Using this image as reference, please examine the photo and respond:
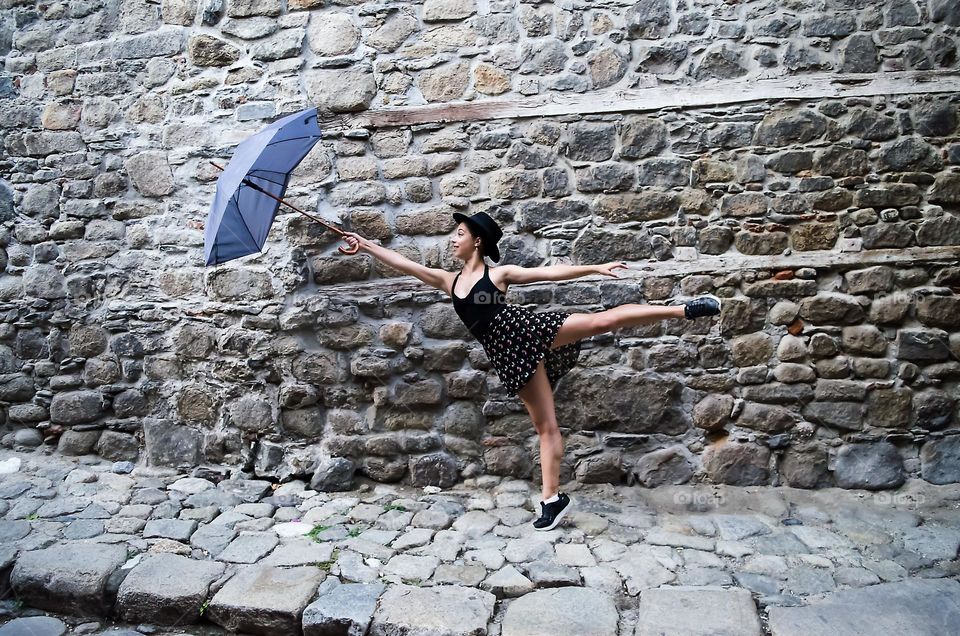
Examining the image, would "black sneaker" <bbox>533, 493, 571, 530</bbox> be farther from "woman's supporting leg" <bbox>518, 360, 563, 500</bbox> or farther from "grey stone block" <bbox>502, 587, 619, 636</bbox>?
"grey stone block" <bbox>502, 587, 619, 636</bbox>

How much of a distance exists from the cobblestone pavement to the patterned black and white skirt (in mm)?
834

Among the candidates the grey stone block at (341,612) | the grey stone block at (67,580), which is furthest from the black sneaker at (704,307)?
the grey stone block at (67,580)

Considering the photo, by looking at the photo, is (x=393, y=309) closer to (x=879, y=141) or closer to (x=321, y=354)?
(x=321, y=354)

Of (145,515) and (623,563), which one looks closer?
(623,563)

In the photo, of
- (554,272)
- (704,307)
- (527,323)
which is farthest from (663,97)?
(527,323)

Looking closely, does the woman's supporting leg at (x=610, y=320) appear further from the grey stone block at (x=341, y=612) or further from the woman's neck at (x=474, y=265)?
the grey stone block at (x=341, y=612)

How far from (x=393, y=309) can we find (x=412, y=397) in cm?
56

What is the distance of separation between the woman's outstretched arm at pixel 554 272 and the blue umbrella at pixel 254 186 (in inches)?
45.8

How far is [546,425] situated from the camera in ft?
11.9

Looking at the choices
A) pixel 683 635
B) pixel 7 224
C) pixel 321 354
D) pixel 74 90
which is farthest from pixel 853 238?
pixel 7 224

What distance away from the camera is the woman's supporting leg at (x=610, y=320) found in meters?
3.39

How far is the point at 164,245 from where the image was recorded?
15.3 ft

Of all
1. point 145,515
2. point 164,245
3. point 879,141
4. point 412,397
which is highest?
point 879,141

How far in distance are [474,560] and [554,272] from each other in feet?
4.82
